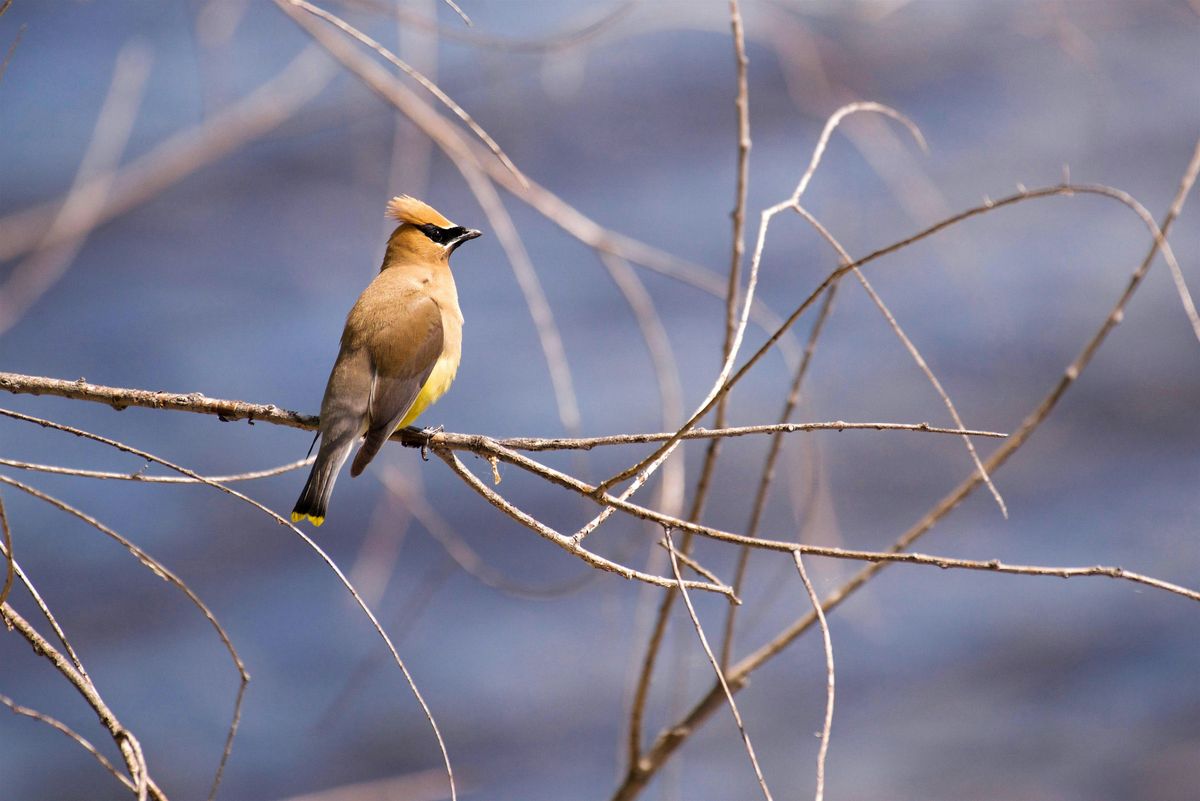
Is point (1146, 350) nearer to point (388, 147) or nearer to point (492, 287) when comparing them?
point (492, 287)

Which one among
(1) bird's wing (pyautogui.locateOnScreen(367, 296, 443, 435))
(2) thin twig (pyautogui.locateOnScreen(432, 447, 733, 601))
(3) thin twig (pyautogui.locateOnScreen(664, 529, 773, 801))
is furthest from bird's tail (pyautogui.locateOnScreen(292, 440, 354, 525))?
(3) thin twig (pyautogui.locateOnScreen(664, 529, 773, 801))

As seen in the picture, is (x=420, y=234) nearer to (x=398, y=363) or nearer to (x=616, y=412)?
(x=398, y=363)

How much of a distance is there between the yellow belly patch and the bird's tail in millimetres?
195

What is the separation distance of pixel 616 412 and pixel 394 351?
5224 millimetres

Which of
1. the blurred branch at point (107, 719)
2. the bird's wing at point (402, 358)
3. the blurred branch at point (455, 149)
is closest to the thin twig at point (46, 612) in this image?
the blurred branch at point (107, 719)

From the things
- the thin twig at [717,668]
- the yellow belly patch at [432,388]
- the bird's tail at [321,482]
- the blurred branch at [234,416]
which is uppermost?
the yellow belly patch at [432,388]

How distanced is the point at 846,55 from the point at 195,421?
5174 millimetres

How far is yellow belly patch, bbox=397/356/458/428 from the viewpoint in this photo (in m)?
3.60

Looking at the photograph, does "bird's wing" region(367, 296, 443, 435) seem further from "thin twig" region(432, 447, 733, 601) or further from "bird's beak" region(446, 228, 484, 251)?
"thin twig" region(432, 447, 733, 601)

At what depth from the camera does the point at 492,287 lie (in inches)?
384

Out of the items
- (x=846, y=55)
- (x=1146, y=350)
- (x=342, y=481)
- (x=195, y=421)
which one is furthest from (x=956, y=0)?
(x=195, y=421)

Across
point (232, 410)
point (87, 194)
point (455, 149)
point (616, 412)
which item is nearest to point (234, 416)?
point (232, 410)

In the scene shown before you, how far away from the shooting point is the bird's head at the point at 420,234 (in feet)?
14.1

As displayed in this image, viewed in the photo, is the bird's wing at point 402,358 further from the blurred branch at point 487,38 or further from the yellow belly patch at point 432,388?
the blurred branch at point 487,38
